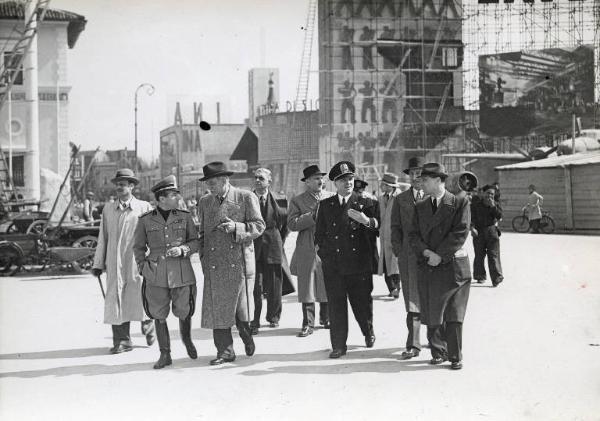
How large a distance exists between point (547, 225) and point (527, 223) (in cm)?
174

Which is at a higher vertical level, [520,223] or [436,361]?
[520,223]

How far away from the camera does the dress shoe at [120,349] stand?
23.7 feet

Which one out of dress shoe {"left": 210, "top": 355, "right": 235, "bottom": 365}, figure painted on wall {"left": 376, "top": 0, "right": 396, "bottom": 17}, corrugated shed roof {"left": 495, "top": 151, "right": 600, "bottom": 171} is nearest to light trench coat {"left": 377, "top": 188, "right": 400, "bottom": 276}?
dress shoe {"left": 210, "top": 355, "right": 235, "bottom": 365}

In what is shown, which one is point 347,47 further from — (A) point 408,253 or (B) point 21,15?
(A) point 408,253

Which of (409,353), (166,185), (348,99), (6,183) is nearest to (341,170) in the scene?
(166,185)

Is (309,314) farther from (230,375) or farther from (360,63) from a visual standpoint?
(360,63)

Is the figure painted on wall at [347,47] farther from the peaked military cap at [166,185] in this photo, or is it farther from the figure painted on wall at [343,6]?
the peaked military cap at [166,185]

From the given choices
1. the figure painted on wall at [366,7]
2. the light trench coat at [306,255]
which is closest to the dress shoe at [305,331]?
the light trench coat at [306,255]

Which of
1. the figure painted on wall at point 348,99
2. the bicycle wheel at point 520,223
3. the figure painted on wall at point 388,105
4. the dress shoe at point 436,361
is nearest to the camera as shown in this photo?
the dress shoe at point 436,361

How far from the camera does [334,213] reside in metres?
7.11

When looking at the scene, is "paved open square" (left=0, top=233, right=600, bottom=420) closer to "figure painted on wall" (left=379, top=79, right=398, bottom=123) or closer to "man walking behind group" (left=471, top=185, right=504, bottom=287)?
"man walking behind group" (left=471, top=185, right=504, bottom=287)

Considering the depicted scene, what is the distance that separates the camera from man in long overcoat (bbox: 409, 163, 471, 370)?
632 centimetres

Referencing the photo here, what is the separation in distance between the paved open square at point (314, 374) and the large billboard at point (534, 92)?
38178mm

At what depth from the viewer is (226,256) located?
6688 millimetres
